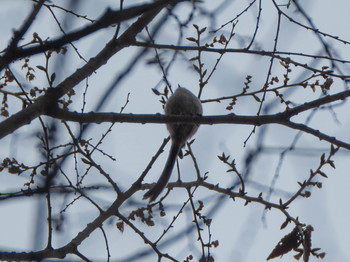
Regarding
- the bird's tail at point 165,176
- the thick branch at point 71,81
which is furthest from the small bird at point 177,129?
the thick branch at point 71,81

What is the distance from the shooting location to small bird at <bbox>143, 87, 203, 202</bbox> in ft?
10.5

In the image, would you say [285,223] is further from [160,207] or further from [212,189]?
[160,207]

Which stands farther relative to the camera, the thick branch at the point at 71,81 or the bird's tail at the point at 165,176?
the bird's tail at the point at 165,176

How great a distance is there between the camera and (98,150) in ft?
10.1

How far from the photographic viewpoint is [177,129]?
3.55 metres

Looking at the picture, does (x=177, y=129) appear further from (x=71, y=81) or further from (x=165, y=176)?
(x=71, y=81)

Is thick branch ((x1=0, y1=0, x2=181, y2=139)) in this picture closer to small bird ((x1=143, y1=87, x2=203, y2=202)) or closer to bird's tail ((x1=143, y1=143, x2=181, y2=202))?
small bird ((x1=143, y1=87, x2=203, y2=202))

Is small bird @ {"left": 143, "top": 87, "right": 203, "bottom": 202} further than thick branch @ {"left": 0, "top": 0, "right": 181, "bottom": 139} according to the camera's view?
Yes

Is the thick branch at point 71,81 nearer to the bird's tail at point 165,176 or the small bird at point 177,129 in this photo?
the small bird at point 177,129

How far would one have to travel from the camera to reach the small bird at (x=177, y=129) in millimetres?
3199

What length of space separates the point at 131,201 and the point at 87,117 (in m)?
0.88

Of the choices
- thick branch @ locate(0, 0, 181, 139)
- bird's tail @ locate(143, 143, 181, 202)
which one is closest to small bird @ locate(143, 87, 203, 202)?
bird's tail @ locate(143, 143, 181, 202)

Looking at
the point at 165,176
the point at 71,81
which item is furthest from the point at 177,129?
the point at 71,81

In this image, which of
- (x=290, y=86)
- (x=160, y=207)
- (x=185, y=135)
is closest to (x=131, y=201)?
(x=160, y=207)
